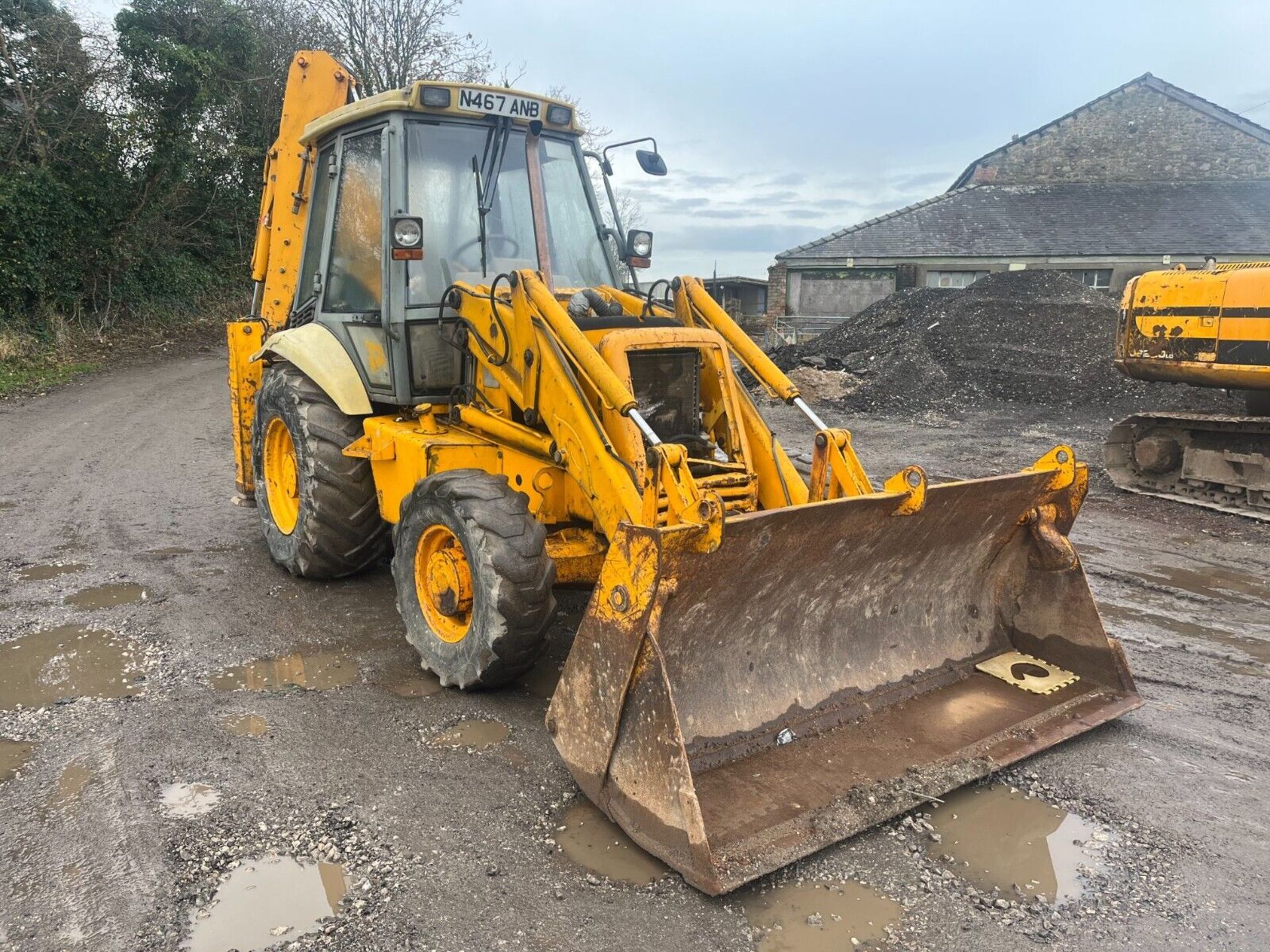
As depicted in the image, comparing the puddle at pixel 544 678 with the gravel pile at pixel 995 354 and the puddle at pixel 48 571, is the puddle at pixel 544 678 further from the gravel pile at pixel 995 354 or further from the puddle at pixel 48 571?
the gravel pile at pixel 995 354

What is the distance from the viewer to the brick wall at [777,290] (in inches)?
1064

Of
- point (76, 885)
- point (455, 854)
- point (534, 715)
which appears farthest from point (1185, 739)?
point (76, 885)

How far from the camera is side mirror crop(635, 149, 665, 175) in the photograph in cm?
542

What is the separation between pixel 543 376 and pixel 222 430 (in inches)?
344

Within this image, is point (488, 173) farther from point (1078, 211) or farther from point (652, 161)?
point (1078, 211)

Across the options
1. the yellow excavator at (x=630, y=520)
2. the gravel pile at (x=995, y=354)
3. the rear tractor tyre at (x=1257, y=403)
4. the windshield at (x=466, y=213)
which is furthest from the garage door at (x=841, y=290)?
the windshield at (x=466, y=213)

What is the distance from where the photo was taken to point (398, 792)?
3447mm

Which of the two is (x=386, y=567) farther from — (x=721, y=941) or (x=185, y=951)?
(x=721, y=941)

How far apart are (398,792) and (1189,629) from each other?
456cm

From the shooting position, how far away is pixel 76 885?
9.47 ft

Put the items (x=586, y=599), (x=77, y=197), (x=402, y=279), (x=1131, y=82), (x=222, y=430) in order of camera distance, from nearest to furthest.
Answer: (x=402, y=279) < (x=586, y=599) < (x=222, y=430) < (x=77, y=197) < (x=1131, y=82)

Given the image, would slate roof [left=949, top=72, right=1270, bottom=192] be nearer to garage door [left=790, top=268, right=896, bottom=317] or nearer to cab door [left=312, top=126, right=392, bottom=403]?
garage door [left=790, top=268, right=896, bottom=317]

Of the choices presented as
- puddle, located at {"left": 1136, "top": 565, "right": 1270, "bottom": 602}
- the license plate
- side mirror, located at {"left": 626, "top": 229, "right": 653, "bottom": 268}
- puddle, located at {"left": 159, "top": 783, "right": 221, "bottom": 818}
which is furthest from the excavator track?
puddle, located at {"left": 159, "top": 783, "right": 221, "bottom": 818}

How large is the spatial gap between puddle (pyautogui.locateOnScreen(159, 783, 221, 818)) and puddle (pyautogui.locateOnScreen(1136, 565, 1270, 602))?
5.96m
